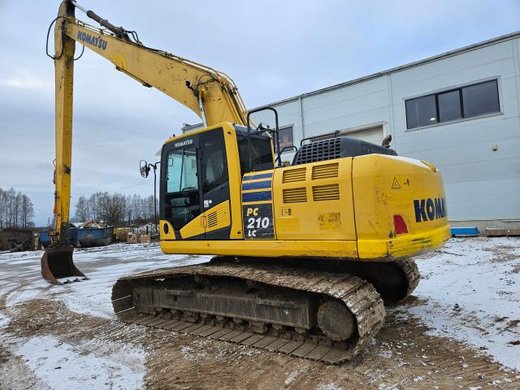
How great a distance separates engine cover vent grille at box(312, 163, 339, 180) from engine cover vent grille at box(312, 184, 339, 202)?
0.11 m

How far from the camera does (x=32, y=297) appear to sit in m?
8.53

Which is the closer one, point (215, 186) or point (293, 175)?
point (293, 175)

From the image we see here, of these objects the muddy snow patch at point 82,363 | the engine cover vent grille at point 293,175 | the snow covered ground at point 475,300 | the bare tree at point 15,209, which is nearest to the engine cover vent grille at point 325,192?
the engine cover vent grille at point 293,175

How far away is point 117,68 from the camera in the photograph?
27.6ft

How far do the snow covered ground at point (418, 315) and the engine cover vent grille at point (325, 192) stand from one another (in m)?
1.79

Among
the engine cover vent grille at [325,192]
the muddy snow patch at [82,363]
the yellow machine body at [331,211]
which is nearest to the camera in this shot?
the muddy snow patch at [82,363]

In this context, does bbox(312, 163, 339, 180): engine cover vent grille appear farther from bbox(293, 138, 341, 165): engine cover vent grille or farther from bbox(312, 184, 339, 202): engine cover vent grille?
bbox(293, 138, 341, 165): engine cover vent grille

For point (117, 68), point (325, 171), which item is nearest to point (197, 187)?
point (325, 171)

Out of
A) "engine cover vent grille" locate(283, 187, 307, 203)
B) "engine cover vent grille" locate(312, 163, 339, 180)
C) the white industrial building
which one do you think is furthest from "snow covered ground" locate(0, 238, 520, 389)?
the white industrial building

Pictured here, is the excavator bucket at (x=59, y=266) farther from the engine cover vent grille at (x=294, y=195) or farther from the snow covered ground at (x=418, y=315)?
the engine cover vent grille at (x=294, y=195)

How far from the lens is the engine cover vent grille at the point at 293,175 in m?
4.67

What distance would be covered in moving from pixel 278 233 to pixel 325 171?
2.99 ft

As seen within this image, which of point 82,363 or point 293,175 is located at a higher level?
point 293,175

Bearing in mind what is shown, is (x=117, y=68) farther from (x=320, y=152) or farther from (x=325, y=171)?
(x=325, y=171)
